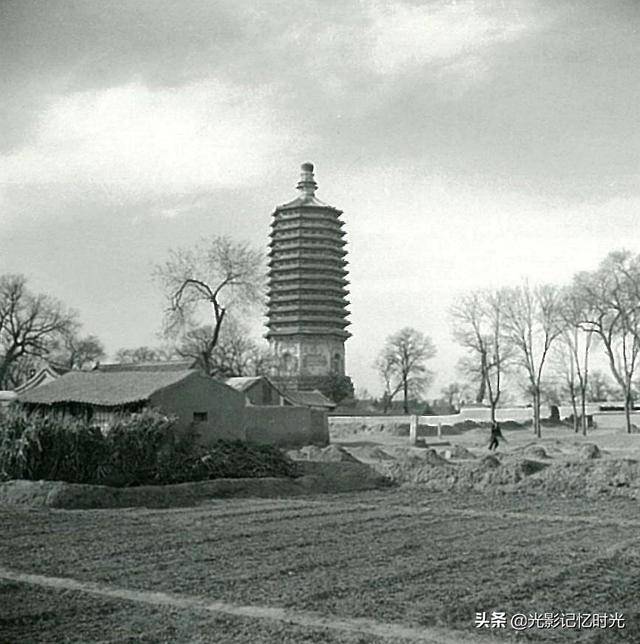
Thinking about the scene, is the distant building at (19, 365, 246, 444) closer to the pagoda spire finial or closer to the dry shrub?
the dry shrub

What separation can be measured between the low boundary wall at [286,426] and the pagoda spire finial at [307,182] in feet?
131

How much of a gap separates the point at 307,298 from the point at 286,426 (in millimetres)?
36868

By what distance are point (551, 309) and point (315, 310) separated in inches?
1029

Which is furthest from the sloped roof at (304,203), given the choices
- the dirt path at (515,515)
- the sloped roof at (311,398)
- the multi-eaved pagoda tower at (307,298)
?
the dirt path at (515,515)

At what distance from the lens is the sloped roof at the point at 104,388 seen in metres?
22.4

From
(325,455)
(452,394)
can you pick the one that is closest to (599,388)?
(452,394)

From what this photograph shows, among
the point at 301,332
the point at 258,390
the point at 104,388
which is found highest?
the point at 301,332

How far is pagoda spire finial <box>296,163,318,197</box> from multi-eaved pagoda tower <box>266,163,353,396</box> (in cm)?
150

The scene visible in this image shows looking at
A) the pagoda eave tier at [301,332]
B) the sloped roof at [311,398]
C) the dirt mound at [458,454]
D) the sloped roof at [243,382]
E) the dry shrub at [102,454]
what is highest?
the pagoda eave tier at [301,332]

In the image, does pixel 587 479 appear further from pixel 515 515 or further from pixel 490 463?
pixel 515 515

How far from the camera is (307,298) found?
68.9 meters

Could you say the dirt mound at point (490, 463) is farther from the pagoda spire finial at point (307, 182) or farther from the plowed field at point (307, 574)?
the pagoda spire finial at point (307, 182)

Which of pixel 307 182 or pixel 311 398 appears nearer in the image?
pixel 311 398

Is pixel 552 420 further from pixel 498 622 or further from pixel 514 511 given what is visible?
pixel 498 622
